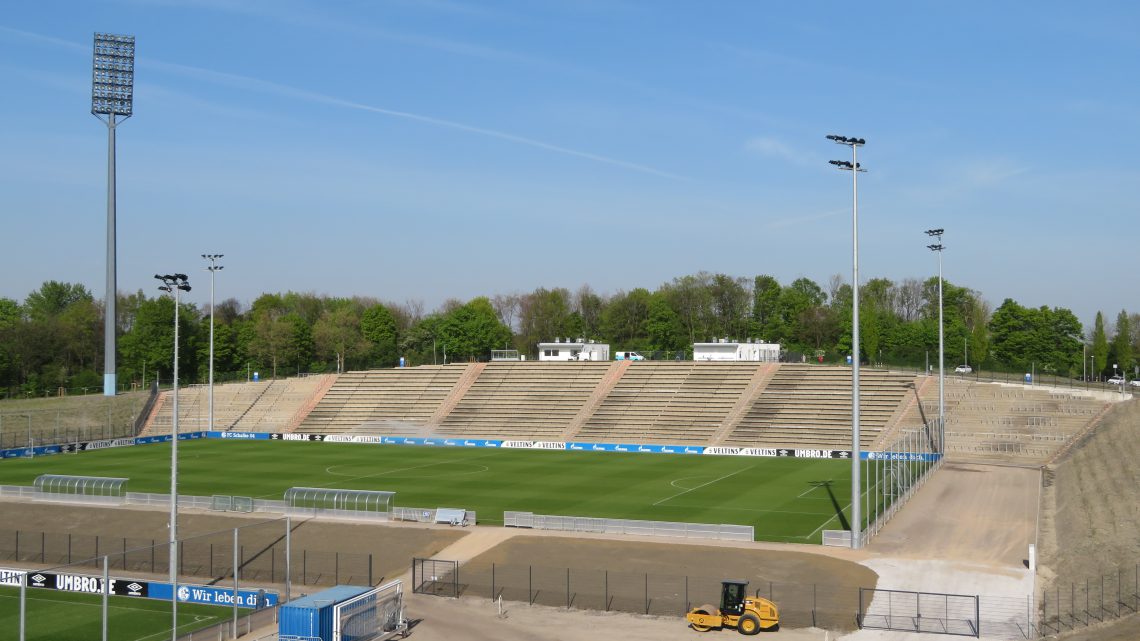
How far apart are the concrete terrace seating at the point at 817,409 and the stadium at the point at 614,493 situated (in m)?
0.26

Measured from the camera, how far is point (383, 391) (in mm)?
102625

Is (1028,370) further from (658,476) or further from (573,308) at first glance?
(573,308)

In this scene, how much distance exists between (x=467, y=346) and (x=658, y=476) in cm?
8437

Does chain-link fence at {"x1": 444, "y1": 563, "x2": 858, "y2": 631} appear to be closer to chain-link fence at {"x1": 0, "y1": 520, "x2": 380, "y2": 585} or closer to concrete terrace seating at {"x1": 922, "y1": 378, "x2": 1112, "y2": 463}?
chain-link fence at {"x1": 0, "y1": 520, "x2": 380, "y2": 585}

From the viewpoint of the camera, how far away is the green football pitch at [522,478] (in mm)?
50344

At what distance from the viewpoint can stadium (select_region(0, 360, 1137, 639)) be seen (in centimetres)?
3438

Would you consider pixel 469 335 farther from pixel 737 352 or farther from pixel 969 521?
pixel 969 521

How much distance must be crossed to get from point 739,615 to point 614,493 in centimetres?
2724

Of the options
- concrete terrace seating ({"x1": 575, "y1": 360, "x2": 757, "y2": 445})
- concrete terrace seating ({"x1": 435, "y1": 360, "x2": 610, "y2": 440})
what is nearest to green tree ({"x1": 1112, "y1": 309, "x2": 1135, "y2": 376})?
concrete terrace seating ({"x1": 575, "y1": 360, "x2": 757, "y2": 445})

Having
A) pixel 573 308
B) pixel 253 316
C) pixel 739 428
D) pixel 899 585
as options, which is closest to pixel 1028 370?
pixel 739 428

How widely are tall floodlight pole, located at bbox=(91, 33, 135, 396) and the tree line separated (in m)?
21.9

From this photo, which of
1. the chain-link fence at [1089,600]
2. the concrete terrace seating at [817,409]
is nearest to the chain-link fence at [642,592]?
the chain-link fence at [1089,600]

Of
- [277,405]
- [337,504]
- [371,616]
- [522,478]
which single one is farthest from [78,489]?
[277,405]

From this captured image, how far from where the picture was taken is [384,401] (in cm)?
9962
